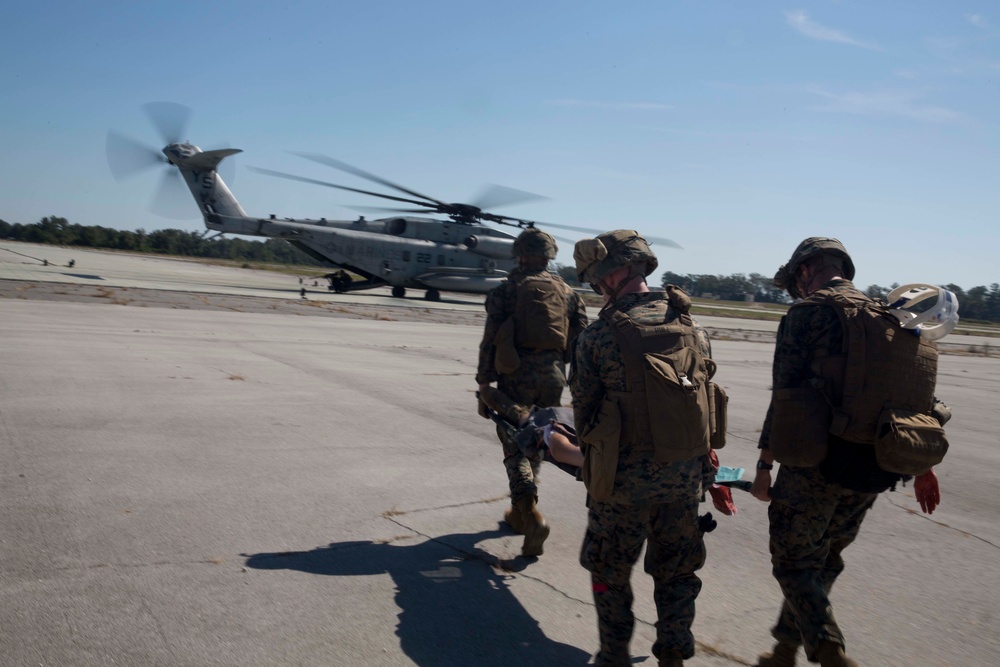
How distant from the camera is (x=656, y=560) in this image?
10.3 ft

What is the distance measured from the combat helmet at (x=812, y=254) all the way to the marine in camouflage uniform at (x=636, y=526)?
31.1 inches

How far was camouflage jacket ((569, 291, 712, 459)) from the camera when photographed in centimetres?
307

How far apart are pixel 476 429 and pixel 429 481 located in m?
2.03

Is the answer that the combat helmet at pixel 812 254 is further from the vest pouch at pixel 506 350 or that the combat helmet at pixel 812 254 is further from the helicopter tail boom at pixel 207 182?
the helicopter tail boom at pixel 207 182

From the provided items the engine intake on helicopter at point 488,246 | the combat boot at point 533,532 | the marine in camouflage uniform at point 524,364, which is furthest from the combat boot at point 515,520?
the engine intake on helicopter at point 488,246

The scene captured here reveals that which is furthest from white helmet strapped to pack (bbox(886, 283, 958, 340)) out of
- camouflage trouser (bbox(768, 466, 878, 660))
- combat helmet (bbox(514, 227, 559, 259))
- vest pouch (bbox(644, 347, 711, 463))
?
combat helmet (bbox(514, 227, 559, 259))

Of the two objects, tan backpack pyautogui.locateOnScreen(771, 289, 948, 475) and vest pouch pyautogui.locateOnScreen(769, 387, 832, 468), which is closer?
tan backpack pyautogui.locateOnScreen(771, 289, 948, 475)

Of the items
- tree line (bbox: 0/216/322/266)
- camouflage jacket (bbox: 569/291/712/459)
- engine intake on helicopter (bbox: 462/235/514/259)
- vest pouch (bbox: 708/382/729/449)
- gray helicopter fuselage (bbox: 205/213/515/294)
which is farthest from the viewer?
tree line (bbox: 0/216/322/266)

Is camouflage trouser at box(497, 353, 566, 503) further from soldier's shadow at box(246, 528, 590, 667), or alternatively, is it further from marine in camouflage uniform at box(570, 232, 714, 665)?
marine in camouflage uniform at box(570, 232, 714, 665)

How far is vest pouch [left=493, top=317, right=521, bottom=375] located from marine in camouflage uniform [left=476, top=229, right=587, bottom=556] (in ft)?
0.17

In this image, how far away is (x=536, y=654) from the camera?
3.33 metres

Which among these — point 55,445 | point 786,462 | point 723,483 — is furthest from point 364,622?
point 55,445

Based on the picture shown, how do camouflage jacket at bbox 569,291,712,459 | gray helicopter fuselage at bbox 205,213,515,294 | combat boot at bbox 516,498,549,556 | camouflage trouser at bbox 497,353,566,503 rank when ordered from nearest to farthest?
camouflage jacket at bbox 569,291,712,459, combat boot at bbox 516,498,549,556, camouflage trouser at bbox 497,353,566,503, gray helicopter fuselage at bbox 205,213,515,294

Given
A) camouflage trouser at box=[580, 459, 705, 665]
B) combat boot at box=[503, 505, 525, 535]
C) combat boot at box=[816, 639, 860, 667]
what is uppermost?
camouflage trouser at box=[580, 459, 705, 665]
